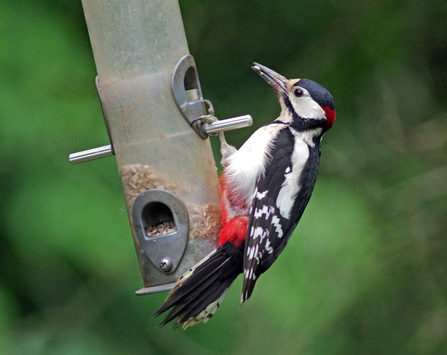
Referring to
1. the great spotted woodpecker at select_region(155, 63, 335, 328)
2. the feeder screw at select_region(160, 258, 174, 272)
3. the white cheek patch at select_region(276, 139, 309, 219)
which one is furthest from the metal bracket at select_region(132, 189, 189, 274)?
the white cheek patch at select_region(276, 139, 309, 219)

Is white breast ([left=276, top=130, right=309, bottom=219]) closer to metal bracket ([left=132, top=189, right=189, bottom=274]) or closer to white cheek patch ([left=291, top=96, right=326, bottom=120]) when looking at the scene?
white cheek patch ([left=291, top=96, right=326, bottom=120])

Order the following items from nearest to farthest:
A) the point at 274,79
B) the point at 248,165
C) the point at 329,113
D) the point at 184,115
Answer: the point at 184,115
the point at 248,165
the point at 329,113
the point at 274,79

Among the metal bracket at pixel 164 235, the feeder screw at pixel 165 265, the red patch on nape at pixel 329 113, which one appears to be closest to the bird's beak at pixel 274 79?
the red patch on nape at pixel 329 113

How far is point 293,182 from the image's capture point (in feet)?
8.84

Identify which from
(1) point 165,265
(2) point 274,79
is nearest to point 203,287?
(1) point 165,265

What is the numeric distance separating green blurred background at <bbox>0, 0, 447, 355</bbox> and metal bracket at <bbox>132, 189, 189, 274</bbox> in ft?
2.12

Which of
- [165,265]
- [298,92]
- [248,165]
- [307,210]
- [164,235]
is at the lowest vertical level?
[307,210]

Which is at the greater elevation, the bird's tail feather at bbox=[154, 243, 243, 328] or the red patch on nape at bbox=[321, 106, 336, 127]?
the red patch on nape at bbox=[321, 106, 336, 127]

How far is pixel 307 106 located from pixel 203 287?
102 cm

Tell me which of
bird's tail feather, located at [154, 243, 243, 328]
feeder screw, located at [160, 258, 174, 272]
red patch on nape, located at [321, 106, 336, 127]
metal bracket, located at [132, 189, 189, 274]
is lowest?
bird's tail feather, located at [154, 243, 243, 328]

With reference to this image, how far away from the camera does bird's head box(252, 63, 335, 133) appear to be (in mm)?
2846

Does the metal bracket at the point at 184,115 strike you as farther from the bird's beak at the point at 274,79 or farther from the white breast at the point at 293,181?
the bird's beak at the point at 274,79

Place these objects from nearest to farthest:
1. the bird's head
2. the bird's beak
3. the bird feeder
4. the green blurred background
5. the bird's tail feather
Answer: the bird's tail feather < the bird feeder < the bird's head < the bird's beak < the green blurred background

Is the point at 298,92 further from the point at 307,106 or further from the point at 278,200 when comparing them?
the point at 278,200
